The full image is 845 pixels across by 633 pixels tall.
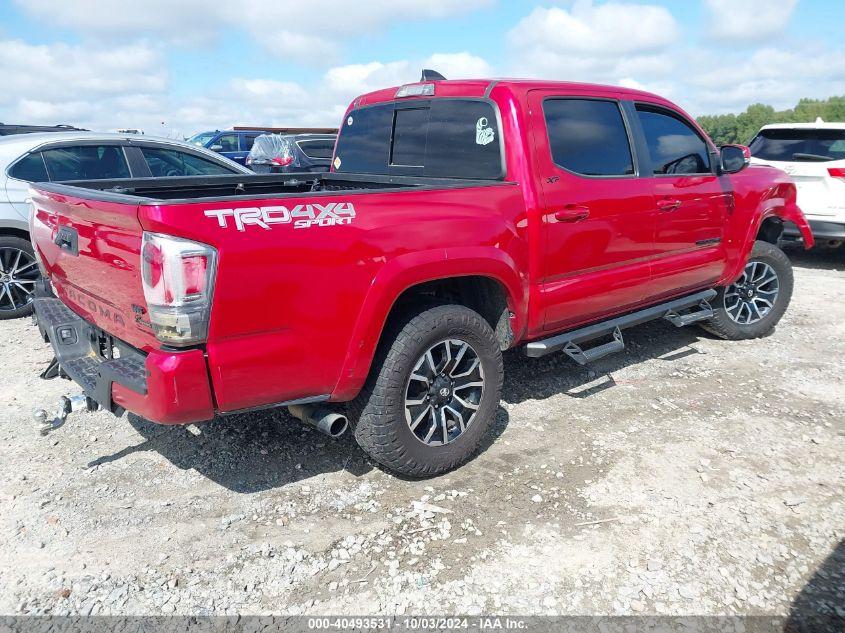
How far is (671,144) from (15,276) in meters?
5.82

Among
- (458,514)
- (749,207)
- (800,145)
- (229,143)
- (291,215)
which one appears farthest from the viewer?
(229,143)

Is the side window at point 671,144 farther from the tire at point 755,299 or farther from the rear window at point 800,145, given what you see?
the rear window at point 800,145

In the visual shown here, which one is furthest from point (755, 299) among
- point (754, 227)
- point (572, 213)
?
point (572, 213)

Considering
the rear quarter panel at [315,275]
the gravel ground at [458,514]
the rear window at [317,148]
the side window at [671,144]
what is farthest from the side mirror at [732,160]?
the rear window at [317,148]

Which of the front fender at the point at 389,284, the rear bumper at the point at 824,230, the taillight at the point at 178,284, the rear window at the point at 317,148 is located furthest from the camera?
the rear window at the point at 317,148

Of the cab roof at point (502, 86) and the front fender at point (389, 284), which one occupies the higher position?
the cab roof at point (502, 86)

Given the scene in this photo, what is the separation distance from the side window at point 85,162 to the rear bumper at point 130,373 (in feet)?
10.2

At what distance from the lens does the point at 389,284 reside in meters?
2.91

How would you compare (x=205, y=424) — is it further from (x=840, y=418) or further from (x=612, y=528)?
(x=840, y=418)

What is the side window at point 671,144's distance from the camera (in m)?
4.43

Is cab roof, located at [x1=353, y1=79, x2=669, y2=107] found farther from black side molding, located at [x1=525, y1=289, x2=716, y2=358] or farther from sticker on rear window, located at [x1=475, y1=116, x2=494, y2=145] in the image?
black side molding, located at [x1=525, y1=289, x2=716, y2=358]

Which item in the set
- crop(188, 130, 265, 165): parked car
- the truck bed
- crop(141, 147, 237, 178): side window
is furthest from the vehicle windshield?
the truck bed

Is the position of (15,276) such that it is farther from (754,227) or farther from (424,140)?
(754,227)

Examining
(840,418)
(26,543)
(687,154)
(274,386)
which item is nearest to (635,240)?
(687,154)
